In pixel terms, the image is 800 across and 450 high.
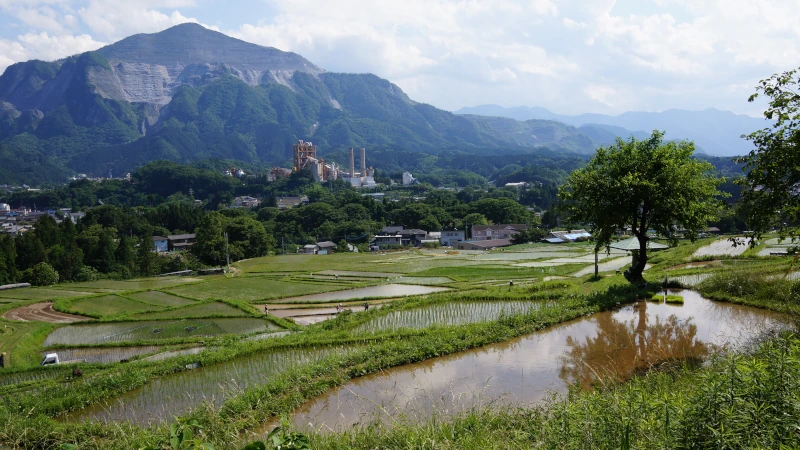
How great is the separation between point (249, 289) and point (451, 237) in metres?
44.8

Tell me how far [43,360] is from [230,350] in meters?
7.72

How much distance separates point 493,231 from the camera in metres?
70.9

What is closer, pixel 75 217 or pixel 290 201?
pixel 75 217

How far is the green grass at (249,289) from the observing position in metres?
28.8

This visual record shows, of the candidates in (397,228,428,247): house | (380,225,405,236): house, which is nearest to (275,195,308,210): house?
(380,225,405,236): house

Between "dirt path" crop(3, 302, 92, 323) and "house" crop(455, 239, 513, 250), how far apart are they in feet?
146

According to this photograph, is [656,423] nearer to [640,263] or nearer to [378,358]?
[378,358]

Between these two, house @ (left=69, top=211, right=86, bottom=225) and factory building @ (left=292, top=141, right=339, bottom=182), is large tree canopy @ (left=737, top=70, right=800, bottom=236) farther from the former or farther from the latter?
factory building @ (left=292, top=141, right=339, bottom=182)

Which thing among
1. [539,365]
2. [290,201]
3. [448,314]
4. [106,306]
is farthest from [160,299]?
[290,201]

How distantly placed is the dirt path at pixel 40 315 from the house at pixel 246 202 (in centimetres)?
8688

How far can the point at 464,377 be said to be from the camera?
33.1 feet

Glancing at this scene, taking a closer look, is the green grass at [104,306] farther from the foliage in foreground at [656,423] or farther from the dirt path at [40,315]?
the foliage in foreground at [656,423]

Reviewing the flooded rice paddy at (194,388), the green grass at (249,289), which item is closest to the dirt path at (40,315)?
the green grass at (249,289)

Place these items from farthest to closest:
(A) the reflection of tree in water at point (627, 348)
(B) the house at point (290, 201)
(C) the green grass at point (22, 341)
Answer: (B) the house at point (290, 201) < (C) the green grass at point (22, 341) < (A) the reflection of tree in water at point (627, 348)
